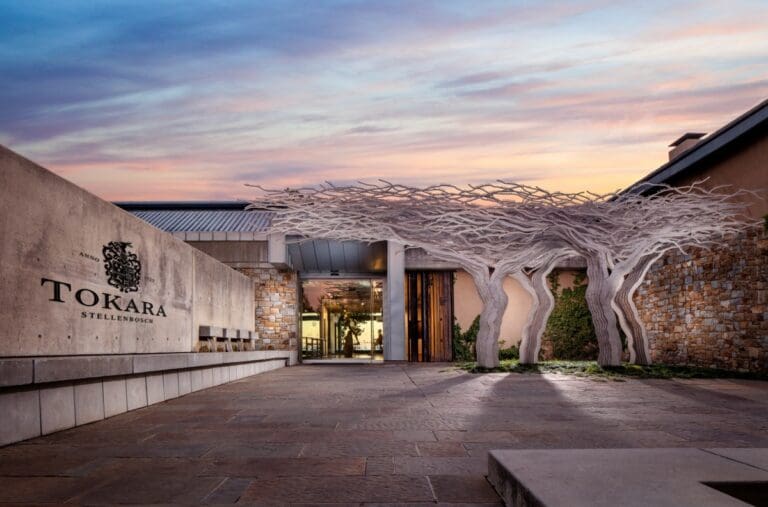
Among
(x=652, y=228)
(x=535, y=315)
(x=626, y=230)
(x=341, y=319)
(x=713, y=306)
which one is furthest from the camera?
(x=341, y=319)

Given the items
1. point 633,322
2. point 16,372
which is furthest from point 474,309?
point 16,372

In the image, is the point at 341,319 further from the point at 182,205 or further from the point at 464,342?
the point at 182,205

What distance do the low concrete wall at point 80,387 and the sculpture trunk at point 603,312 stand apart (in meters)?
8.09

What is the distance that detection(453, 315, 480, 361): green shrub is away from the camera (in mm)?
19453

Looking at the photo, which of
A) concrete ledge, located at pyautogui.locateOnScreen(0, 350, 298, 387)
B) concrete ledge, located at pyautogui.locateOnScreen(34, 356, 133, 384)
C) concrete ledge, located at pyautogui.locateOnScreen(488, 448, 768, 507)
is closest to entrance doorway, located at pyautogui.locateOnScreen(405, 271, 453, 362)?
concrete ledge, located at pyautogui.locateOnScreen(0, 350, 298, 387)

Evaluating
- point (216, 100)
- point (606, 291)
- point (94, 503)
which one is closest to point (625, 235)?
point (606, 291)

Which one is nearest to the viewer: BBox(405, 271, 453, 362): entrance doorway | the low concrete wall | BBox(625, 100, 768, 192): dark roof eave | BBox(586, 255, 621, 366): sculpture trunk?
the low concrete wall

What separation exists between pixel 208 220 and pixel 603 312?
1302 centimetres

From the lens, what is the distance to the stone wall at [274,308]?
1800 cm

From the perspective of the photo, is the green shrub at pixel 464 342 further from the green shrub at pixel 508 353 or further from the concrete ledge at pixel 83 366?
the concrete ledge at pixel 83 366

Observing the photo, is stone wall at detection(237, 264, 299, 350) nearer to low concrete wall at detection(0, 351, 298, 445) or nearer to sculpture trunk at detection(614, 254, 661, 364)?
sculpture trunk at detection(614, 254, 661, 364)

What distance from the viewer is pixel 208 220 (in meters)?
20.4

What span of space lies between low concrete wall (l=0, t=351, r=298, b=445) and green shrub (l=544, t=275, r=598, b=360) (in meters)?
13.6

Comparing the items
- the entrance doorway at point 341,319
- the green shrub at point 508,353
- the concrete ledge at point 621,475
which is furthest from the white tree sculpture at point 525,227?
the concrete ledge at point 621,475
